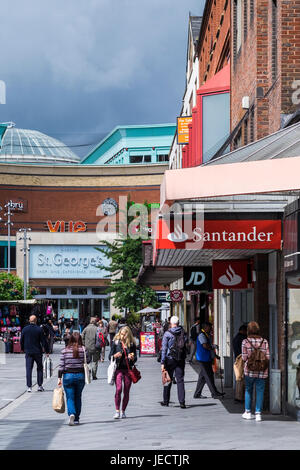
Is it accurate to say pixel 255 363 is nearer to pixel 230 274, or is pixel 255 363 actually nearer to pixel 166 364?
pixel 166 364

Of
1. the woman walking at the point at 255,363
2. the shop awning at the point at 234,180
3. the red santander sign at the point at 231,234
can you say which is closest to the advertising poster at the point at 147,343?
the woman walking at the point at 255,363

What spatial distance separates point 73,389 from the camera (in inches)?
575

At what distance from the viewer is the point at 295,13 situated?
18.1 m

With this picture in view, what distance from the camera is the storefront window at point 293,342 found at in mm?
15531

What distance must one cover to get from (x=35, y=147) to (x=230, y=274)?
4800 inches

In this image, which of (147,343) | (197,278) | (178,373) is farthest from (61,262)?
(178,373)

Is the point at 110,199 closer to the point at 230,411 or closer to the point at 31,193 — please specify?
the point at 31,193

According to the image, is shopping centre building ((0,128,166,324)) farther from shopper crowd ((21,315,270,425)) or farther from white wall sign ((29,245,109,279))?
shopper crowd ((21,315,270,425))

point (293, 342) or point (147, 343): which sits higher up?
point (293, 342)

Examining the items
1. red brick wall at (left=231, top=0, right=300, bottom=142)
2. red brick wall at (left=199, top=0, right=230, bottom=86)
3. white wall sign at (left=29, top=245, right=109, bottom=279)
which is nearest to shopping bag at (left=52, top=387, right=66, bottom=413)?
red brick wall at (left=231, top=0, right=300, bottom=142)

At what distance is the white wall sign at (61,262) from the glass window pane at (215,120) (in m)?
52.5

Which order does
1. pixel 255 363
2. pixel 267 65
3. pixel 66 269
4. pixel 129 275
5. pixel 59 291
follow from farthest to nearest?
pixel 59 291 < pixel 66 269 < pixel 129 275 < pixel 267 65 < pixel 255 363

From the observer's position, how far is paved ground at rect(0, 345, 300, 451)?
477 inches

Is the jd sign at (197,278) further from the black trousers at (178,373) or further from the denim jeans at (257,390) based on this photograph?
the denim jeans at (257,390)
